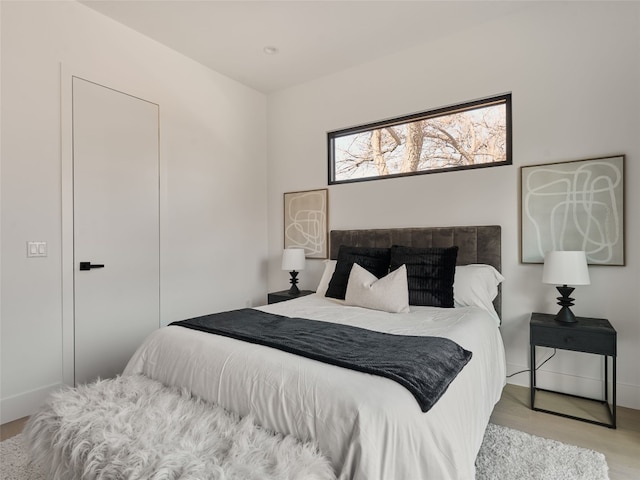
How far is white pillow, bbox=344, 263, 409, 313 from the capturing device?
7.98ft

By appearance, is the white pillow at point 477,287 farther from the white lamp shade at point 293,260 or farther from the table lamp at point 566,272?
the white lamp shade at point 293,260

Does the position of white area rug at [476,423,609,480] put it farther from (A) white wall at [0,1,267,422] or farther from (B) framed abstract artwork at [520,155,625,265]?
(A) white wall at [0,1,267,422]

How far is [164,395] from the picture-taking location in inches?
60.8

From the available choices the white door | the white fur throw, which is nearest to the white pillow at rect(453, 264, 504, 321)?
the white fur throw

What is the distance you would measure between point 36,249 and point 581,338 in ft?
12.2

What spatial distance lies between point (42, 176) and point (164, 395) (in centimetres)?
194

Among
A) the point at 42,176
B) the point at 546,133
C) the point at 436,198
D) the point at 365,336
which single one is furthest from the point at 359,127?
the point at 42,176

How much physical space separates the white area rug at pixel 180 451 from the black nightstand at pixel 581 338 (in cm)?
60

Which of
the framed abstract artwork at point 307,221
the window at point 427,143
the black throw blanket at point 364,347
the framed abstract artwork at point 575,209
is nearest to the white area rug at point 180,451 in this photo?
the black throw blanket at point 364,347

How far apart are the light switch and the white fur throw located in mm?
1253

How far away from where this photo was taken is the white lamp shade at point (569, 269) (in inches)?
87.4

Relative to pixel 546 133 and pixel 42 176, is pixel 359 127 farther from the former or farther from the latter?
pixel 42 176

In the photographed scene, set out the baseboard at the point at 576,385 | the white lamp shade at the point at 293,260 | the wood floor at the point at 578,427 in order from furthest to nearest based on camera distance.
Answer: the white lamp shade at the point at 293,260 < the baseboard at the point at 576,385 < the wood floor at the point at 578,427

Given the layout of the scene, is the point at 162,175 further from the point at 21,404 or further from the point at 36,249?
the point at 21,404
